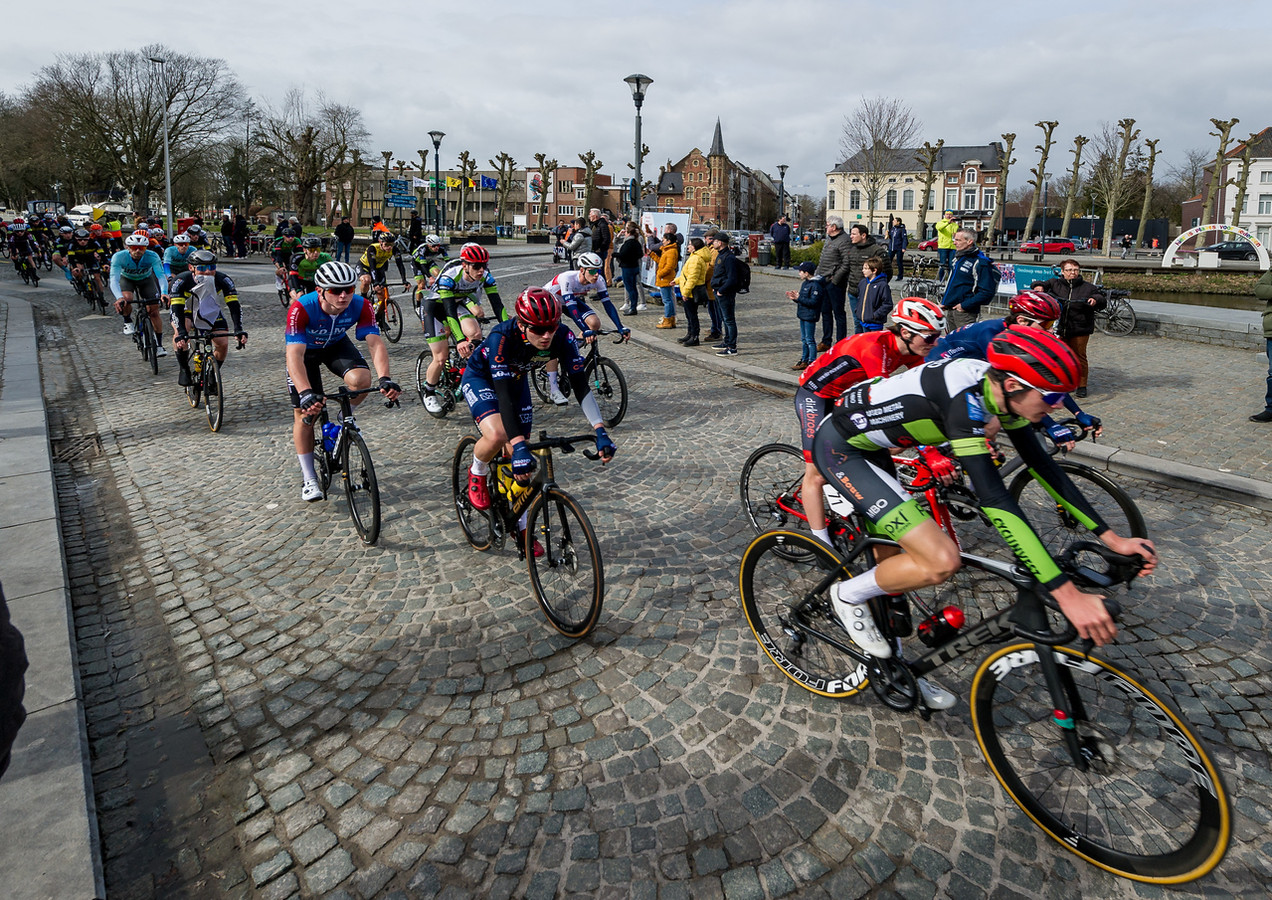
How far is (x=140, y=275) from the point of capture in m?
10.9


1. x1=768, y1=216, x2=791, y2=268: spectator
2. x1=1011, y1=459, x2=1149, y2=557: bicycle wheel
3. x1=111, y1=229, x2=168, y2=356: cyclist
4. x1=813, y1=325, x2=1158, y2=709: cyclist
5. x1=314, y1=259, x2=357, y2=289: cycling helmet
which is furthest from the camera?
x1=768, y1=216, x2=791, y2=268: spectator

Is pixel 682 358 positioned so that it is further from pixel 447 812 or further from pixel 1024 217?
pixel 1024 217

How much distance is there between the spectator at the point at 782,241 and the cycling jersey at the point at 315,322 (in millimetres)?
20099

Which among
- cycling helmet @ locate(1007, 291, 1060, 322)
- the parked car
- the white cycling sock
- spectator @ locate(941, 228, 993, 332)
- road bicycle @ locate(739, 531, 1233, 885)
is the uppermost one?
the parked car

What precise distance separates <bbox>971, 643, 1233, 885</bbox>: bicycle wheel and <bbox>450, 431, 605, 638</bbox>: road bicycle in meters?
1.92

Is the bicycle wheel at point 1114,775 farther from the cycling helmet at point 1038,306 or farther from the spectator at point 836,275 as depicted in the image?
the spectator at point 836,275

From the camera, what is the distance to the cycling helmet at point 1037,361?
2.60m

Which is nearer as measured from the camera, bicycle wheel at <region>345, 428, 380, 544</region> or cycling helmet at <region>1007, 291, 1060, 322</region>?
bicycle wheel at <region>345, 428, 380, 544</region>

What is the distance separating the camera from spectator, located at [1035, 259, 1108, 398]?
8.64 meters

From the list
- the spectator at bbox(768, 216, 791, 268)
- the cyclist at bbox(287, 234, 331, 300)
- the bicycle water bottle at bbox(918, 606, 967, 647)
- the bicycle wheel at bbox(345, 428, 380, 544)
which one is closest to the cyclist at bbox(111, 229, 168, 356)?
the cyclist at bbox(287, 234, 331, 300)

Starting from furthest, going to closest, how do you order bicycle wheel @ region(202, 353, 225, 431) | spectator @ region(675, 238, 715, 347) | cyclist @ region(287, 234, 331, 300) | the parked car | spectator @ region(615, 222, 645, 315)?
the parked car
spectator @ region(615, 222, 645, 315)
spectator @ region(675, 238, 715, 347)
cyclist @ region(287, 234, 331, 300)
bicycle wheel @ region(202, 353, 225, 431)

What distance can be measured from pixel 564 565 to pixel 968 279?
7.31 metres

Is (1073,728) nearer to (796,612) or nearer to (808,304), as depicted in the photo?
(796,612)

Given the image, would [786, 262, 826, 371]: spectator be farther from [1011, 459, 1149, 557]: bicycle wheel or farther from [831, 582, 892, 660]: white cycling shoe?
[831, 582, 892, 660]: white cycling shoe
